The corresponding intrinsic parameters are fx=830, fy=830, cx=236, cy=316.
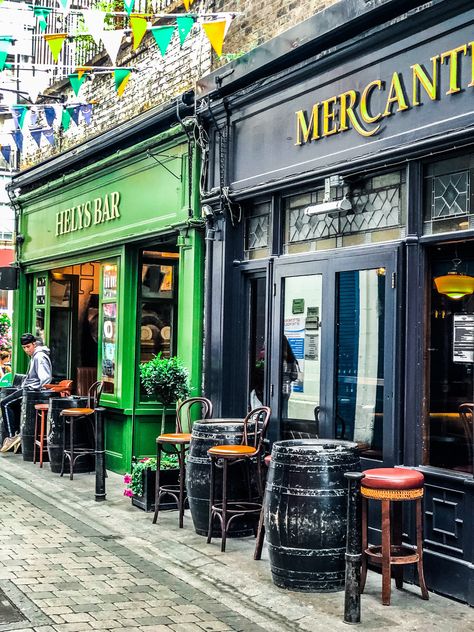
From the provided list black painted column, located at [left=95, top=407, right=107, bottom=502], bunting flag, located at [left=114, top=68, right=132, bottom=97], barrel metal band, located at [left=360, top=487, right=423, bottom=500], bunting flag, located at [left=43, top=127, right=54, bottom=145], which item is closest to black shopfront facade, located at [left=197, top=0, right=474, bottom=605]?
barrel metal band, located at [left=360, top=487, right=423, bottom=500]

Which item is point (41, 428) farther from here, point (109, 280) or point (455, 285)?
point (455, 285)

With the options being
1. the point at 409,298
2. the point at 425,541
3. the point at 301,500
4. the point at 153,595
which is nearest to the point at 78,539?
the point at 153,595

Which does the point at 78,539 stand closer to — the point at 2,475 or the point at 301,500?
the point at 301,500

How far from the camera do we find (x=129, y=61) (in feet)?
41.0

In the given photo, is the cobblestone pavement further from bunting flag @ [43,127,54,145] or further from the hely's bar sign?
bunting flag @ [43,127,54,145]

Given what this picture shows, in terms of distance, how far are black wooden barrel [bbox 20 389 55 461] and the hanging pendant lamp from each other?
24.6 ft

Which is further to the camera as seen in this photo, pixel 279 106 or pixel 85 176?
pixel 85 176

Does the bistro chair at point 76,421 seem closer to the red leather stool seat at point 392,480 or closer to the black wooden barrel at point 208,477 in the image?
the black wooden barrel at point 208,477

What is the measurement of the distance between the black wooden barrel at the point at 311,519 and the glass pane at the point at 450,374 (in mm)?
851

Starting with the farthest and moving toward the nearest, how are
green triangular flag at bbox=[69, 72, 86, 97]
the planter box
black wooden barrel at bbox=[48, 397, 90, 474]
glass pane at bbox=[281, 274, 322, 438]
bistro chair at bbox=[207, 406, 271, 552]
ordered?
black wooden barrel at bbox=[48, 397, 90, 474] → green triangular flag at bbox=[69, 72, 86, 97] → the planter box → glass pane at bbox=[281, 274, 322, 438] → bistro chair at bbox=[207, 406, 271, 552]

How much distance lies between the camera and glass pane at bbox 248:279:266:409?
9.02m

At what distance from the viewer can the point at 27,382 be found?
1287cm

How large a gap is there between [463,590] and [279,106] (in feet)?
16.4

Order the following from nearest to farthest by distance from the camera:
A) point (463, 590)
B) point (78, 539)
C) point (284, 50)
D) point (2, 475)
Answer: point (463, 590), point (78, 539), point (284, 50), point (2, 475)
